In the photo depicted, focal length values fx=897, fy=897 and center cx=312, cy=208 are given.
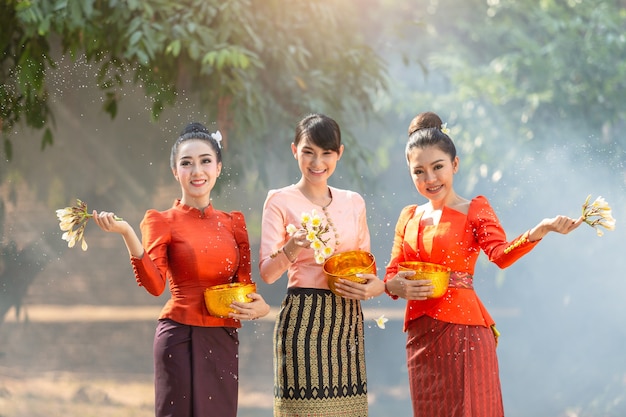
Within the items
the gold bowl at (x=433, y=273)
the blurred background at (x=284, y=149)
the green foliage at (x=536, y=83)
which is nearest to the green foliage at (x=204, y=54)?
the blurred background at (x=284, y=149)

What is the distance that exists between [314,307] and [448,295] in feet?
1.48

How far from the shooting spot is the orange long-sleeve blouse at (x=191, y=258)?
2.95 m

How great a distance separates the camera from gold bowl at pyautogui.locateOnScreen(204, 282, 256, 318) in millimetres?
2846

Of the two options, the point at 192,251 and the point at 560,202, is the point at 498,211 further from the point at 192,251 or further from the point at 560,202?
the point at 192,251

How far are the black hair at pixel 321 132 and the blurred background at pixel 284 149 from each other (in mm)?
3318

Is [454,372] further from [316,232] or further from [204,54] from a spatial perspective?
[204,54]

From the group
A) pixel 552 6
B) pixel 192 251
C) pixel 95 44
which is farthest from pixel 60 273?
pixel 552 6

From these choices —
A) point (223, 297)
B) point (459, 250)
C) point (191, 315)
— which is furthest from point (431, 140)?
point (191, 315)

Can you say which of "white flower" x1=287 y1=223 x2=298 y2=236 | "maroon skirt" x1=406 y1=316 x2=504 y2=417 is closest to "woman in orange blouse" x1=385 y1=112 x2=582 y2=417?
"maroon skirt" x1=406 y1=316 x2=504 y2=417

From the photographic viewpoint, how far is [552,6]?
11.2m

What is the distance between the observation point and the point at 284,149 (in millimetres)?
7762

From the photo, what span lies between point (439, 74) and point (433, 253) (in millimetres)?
10728

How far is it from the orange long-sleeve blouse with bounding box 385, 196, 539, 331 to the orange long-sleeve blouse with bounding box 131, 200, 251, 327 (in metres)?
0.56

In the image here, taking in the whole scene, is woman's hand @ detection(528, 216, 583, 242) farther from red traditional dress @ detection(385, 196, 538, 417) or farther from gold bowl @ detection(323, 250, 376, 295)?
gold bowl @ detection(323, 250, 376, 295)
